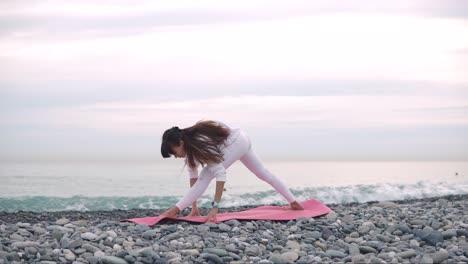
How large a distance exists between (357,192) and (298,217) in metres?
8.37

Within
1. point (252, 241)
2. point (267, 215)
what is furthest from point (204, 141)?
point (252, 241)

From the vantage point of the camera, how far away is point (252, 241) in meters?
6.90

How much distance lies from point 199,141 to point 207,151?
159 mm

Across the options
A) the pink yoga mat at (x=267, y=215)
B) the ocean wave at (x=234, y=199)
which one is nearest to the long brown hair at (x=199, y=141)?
the pink yoga mat at (x=267, y=215)

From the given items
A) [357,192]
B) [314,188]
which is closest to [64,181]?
[314,188]

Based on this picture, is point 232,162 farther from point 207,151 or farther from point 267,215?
point 267,215

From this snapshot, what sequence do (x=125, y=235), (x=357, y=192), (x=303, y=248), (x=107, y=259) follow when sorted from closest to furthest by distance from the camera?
(x=107, y=259) < (x=303, y=248) < (x=125, y=235) < (x=357, y=192)

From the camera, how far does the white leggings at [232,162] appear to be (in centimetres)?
816

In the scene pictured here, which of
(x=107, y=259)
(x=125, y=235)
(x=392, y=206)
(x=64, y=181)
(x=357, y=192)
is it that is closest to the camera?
(x=107, y=259)

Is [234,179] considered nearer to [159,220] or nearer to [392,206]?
[392,206]

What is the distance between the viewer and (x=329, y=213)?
8430 mm

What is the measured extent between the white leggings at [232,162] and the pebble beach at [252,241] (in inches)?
14.5

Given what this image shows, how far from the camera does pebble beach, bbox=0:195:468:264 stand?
6.22 meters

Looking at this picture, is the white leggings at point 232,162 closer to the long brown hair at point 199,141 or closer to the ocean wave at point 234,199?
the long brown hair at point 199,141
